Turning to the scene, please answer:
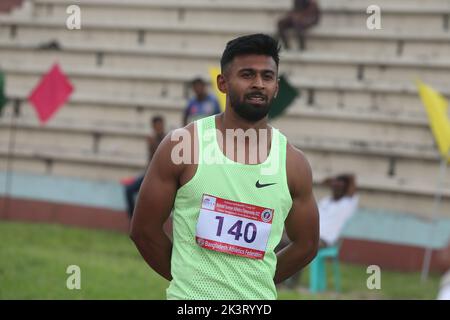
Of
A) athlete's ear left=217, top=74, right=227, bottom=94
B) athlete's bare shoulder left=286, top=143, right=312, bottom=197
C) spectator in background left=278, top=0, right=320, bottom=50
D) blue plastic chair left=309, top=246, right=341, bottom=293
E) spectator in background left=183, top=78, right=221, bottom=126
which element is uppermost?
spectator in background left=278, top=0, right=320, bottom=50

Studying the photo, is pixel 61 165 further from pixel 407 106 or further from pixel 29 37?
pixel 407 106

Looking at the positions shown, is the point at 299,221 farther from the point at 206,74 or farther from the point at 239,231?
the point at 206,74

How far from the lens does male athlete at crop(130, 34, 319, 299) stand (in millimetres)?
5551

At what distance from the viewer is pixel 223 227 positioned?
555 cm

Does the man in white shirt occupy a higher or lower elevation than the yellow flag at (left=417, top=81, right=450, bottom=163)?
lower

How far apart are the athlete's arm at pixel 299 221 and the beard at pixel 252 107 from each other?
0.31m

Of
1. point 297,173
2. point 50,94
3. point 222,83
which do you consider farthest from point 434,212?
point 222,83

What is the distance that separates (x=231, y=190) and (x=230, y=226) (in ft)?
0.59

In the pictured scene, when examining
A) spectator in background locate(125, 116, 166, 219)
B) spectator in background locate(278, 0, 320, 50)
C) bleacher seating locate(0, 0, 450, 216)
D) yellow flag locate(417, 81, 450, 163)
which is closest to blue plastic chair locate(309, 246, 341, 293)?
yellow flag locate(417, 81, 450, 163)

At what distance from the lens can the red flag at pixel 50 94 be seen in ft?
56.0

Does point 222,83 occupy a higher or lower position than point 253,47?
lower

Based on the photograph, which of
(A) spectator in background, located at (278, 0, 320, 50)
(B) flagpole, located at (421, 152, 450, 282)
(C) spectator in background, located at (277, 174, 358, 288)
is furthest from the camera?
(A) spectator in background, located at (278, 0, 320, 50)

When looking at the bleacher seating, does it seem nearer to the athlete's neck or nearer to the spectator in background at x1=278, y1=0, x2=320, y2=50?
the spectator in background at x1=278, y1=0, x2=320, y2=50

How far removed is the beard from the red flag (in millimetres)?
11650
